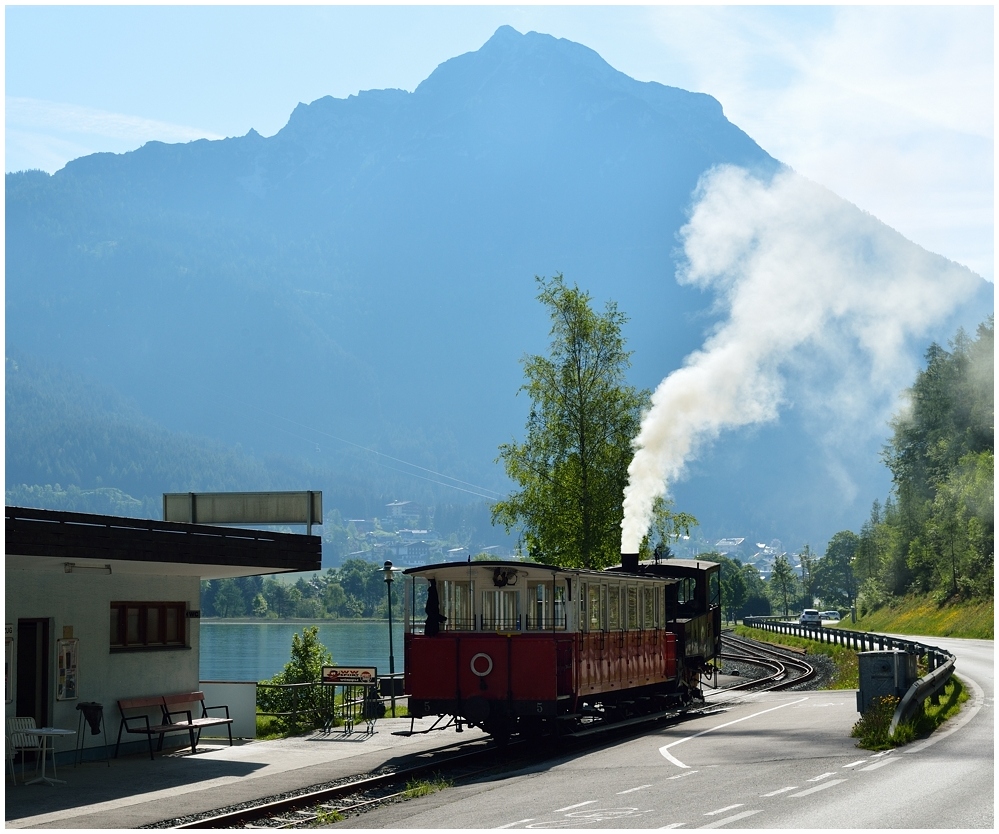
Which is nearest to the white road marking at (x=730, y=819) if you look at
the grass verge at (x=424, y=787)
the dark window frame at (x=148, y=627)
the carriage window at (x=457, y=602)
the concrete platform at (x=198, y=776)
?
the grass verge at (x=424, y=787)

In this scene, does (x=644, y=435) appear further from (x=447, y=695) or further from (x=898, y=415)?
(x=898, y=415)

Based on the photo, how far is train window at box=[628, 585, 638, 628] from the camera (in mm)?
24891

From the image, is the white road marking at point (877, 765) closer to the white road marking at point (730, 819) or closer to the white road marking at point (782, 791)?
the white road marking at point (782, 791)

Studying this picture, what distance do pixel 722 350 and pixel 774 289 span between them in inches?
931

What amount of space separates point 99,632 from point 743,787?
10.7 meters

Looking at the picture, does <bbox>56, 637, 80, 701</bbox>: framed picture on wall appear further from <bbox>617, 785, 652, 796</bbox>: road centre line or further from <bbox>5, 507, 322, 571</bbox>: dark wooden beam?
<bbox>617, 785, 652, 796</bbox>: road centre line

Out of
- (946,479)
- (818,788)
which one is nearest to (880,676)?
(818,788)

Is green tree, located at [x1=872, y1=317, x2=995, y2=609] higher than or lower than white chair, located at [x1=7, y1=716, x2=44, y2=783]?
higher

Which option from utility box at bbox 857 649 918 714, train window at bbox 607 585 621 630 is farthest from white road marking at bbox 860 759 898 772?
train window at bbox 607 585 621 630

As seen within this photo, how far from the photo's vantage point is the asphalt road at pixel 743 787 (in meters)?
12.6

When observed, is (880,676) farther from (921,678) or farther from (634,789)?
(634,789)

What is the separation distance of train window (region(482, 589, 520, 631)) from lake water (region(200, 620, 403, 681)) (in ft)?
150

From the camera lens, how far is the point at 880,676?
20688mm

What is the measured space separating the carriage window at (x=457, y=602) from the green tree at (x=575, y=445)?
19.6 m
